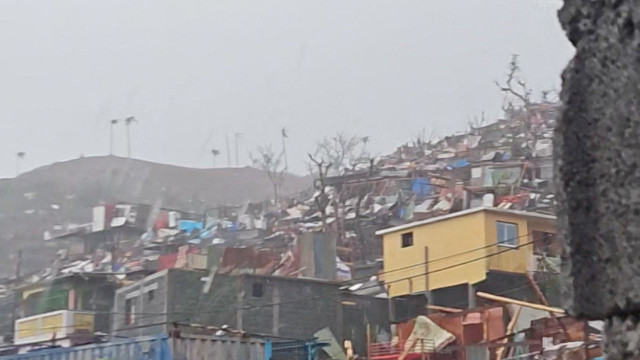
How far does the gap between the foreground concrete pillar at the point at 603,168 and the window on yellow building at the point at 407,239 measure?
91.1 ft

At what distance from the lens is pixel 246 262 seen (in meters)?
32.8

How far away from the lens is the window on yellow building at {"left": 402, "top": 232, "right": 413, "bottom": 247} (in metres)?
29.2

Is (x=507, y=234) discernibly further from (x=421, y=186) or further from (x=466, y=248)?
(x=421, y=186)

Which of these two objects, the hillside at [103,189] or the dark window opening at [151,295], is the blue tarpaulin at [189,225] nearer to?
the hillside at [103,189]

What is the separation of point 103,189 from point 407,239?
44808 millimetres

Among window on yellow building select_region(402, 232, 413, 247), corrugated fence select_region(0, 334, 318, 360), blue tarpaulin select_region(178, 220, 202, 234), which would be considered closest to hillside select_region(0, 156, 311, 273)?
blue tarpaulin select_region(178, 220, 202, 234)

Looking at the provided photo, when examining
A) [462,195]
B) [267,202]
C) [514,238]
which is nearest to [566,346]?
[514,238]

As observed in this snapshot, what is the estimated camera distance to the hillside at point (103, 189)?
6369 centimetres

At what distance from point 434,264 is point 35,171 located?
5122 cm

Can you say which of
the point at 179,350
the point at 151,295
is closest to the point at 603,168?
the point at 179,350

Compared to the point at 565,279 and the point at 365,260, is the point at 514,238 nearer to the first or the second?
the point at 365,260

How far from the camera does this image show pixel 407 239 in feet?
96.5

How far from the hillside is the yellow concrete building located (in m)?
31.6

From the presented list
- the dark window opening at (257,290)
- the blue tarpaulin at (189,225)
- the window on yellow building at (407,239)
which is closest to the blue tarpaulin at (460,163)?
the blue tarpaulin at (189,225)
